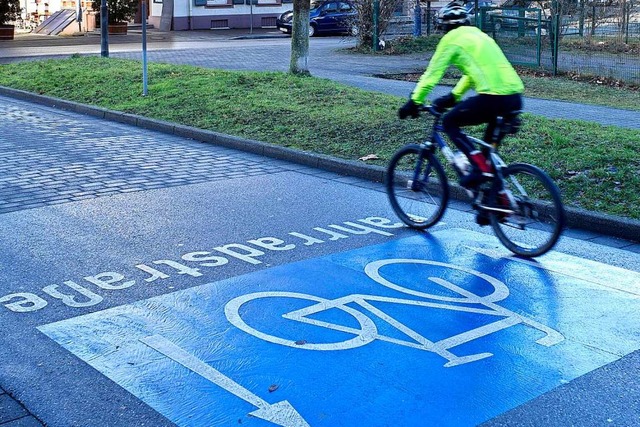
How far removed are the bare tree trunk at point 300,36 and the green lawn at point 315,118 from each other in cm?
89

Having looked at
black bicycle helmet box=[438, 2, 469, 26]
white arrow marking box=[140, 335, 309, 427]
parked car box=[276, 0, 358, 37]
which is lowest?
white arrow marking box=[140, 335, 309, 427]

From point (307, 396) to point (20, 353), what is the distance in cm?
175

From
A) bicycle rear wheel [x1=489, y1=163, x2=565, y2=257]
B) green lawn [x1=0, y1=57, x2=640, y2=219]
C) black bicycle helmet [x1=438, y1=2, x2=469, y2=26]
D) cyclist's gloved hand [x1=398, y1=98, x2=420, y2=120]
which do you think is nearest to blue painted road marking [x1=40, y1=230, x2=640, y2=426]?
bicycle rear wheel [x1=489, y1=163, x2=565, y2=257]

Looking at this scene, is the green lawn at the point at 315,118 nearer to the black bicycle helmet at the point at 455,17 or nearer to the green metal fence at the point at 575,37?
the black bicycle helmet at the point at 455,17

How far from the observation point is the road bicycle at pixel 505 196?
6867 mm

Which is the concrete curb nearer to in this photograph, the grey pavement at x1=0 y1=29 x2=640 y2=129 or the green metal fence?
the grey pavement at x1=0 y1=29 x2=640 y2=129

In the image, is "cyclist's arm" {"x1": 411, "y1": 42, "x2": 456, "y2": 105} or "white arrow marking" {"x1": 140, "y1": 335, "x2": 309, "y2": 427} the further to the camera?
"cyclist's arm" {"x1": 411, "y1": 42, "x2": 456, "y2": 105}

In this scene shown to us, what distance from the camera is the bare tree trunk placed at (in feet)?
56.9

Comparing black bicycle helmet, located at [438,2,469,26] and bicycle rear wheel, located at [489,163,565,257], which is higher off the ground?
black bicycle helmet, located at [438,2,469,26]

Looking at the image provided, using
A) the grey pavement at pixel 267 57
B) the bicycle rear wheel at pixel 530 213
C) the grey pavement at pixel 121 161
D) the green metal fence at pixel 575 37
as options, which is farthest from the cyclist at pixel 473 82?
the green metal fence at pixel 575 37

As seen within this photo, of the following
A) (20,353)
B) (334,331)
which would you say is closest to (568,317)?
(334,331)

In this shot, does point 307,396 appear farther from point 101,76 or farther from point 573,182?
point 101,76

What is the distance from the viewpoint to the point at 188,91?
15750 mm

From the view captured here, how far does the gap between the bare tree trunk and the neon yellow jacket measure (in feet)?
34.6
